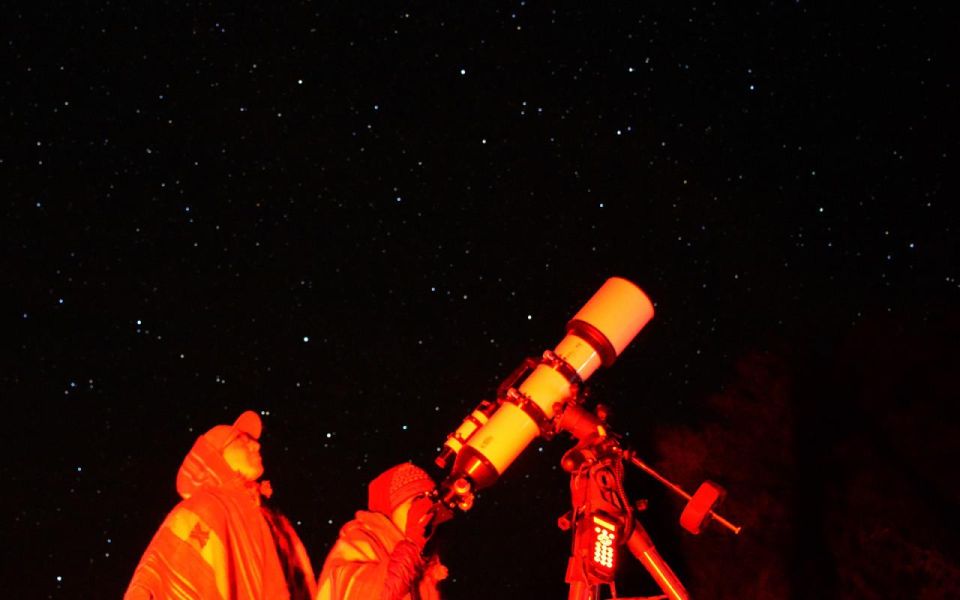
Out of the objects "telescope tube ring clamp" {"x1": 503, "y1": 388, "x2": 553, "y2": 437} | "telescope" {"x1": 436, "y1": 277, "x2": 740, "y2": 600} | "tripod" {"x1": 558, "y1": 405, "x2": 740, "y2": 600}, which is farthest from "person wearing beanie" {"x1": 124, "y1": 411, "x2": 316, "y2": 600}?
"tripod" {"x1": 558, "y1": 405, "x2": 740, "y2": 600}

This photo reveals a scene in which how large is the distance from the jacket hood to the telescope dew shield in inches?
44.9

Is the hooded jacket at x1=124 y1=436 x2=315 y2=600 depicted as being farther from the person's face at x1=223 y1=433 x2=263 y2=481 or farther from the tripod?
the tripod

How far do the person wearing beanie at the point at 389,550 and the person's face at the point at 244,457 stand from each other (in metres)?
0.50

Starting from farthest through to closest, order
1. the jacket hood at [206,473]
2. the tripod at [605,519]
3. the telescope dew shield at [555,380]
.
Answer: the jacket hood at [206,473] < the telescope dew shield at [555,380] < the tripod at [605,519]

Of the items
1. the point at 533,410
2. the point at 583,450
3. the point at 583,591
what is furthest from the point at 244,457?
the point at 583,591

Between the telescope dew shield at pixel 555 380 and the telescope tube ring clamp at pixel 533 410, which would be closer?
the telescope dew shield at pixel 555 380

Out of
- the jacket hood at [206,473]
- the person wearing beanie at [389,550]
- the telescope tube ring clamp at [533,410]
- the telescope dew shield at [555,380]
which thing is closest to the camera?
the person wearing beanie at [389,550]

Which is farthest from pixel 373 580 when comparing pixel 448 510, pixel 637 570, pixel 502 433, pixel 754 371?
pixel 754 371

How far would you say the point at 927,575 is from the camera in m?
6.01

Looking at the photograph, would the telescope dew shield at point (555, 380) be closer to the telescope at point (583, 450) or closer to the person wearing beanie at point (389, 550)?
the telescope at point (583, 450)

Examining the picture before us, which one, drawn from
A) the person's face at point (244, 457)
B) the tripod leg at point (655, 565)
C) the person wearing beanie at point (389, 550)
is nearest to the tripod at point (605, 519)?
the tripod leg at point (655, 565)

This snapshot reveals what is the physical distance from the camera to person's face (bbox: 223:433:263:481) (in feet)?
11.5

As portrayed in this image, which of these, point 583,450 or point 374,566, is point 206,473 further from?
point 583,450

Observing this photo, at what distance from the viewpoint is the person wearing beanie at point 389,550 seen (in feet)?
8.93
